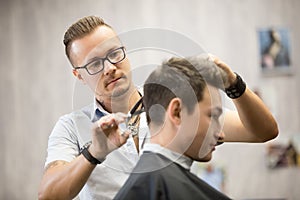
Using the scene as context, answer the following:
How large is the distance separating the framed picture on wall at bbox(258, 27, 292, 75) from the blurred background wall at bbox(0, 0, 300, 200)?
4 cm

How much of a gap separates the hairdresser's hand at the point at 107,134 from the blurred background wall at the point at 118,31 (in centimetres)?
205

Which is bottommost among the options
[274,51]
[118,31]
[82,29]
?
[274,51]

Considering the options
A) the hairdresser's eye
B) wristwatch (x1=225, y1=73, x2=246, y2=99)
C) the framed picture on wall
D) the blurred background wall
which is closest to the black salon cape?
wristwatch (x1=225, y1=73, x2=246, y2=99)

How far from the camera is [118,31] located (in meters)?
3.32

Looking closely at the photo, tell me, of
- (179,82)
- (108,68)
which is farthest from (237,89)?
(108,68)

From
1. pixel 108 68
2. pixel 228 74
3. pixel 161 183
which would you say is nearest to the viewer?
pixel 161 183

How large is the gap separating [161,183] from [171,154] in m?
0.11

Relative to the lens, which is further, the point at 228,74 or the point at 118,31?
the point at 118,31

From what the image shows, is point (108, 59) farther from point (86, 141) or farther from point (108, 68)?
point (86, 141)

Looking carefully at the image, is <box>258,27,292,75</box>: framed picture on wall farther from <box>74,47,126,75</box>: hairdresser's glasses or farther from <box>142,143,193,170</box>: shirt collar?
<box>142,143,193,170</box>: shirt collar

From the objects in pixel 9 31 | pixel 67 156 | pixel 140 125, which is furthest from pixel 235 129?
pixel 9 31

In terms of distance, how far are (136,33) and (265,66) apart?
1972mm

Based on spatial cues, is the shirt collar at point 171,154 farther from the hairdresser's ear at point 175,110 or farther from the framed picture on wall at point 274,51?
the framed picture on wall at point 274,51

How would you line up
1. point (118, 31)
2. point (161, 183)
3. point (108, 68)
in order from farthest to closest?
point (118, 31)
point (108, 68)
point (161, 183)
